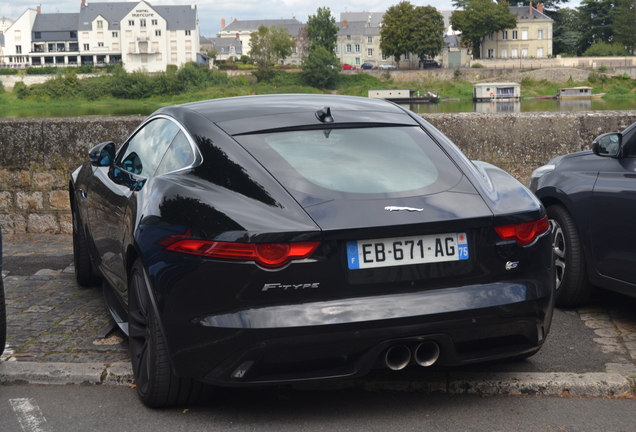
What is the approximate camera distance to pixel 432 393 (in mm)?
3734

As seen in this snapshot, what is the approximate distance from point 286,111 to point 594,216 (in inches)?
85.8

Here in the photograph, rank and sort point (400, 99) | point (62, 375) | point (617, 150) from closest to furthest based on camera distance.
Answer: point (62, 375), point (617, 150), point (400, 99)

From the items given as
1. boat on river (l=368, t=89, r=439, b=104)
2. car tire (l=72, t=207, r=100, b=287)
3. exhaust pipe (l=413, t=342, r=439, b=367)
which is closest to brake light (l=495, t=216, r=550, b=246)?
exhaust pipe (l=413, t=342, r=439, b=367)

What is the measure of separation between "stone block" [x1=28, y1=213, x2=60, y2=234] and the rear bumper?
618 centimetres

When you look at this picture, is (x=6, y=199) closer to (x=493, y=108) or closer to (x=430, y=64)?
(x=493, y=108)

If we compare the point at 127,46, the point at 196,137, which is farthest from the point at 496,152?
the point at 127,46

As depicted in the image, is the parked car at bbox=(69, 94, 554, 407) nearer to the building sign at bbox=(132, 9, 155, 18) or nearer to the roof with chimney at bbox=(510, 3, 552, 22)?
the roof with chimney at bbox=(510, 3, 552, 22)

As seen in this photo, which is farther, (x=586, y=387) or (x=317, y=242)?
(x=586, y=387)

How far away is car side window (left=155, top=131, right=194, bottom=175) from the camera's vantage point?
372 cm

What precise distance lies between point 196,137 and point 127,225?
0.59m

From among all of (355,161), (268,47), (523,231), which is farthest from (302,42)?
(523,231)

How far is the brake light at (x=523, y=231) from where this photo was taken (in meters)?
3.32

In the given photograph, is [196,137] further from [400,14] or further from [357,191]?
[400,14]

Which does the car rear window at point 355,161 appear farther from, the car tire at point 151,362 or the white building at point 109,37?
the white building at point 109,37
